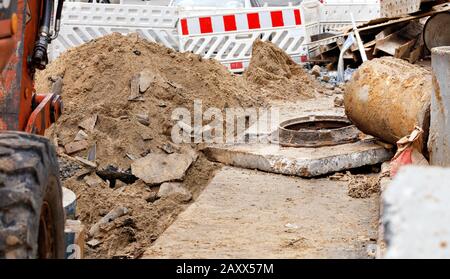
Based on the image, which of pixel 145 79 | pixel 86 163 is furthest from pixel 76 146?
pixel 145 79

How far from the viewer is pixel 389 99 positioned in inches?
289

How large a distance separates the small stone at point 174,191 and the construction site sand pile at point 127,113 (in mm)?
52

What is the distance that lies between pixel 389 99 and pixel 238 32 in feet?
19.3

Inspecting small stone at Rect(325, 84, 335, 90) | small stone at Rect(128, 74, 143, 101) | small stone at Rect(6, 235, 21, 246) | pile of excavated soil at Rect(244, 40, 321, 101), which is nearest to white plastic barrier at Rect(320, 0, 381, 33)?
small stone at Rect(325, 84, 335, 90)

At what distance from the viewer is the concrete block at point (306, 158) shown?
747 cm

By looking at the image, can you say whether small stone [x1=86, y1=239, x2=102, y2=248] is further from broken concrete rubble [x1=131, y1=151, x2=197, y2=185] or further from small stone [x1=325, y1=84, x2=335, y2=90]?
small stone [x1=325, y1=84, x2=335, y2=90]

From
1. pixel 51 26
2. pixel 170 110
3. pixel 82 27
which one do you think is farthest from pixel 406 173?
pixel 82 27

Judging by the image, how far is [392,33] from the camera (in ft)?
42.6

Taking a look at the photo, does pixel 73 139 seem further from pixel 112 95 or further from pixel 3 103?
pixel 3 103

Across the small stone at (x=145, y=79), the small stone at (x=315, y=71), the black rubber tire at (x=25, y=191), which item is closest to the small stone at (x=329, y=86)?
the small stone at (x=315, y=71)

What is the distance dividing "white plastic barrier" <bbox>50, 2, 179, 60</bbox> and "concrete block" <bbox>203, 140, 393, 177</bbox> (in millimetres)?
5115

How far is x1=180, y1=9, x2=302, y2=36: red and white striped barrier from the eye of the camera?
41.7 ft

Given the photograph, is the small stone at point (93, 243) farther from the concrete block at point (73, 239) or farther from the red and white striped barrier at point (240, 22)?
the red and white striped barrier at point (240, 22)

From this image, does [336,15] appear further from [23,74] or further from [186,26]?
[23,74]
